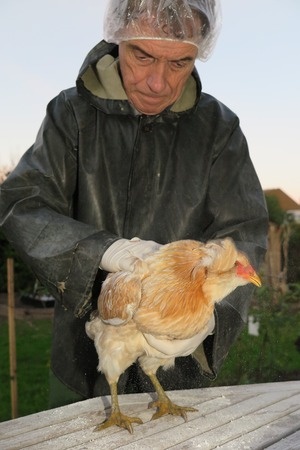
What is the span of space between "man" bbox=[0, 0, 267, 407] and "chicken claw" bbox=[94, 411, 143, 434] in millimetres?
335

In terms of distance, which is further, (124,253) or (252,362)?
(252,362)

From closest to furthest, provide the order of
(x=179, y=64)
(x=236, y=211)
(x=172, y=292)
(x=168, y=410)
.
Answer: (x=172, y=292), (x=168, y=410), (x=179, y=64), (x=236, y=211)

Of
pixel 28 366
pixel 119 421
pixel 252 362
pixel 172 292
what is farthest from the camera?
pixel 28 366

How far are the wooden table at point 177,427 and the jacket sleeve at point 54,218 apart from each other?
0.33 metres

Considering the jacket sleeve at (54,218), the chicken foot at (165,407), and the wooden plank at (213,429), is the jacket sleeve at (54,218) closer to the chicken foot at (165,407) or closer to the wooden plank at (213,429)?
the chicken foot at (165,407)

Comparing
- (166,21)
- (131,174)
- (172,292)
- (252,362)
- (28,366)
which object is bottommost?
(28,366)

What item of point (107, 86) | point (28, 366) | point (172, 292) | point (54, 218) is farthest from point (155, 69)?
point (28, 366)

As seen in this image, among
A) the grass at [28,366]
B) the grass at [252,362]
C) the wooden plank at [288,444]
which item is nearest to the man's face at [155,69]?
the wooden plank at [288,444]

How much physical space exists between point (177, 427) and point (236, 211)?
78 centimetres

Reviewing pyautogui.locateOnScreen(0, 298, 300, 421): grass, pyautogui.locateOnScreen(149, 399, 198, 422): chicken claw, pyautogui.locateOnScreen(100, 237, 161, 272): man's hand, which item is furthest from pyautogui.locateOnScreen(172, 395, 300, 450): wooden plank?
pyautogui.locateOnScreen(0, 298, 300, 421): grass

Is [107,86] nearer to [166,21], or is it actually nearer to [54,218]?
[166,21]

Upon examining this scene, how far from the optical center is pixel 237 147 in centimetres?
261

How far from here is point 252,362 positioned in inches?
222

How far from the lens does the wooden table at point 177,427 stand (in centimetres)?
197
